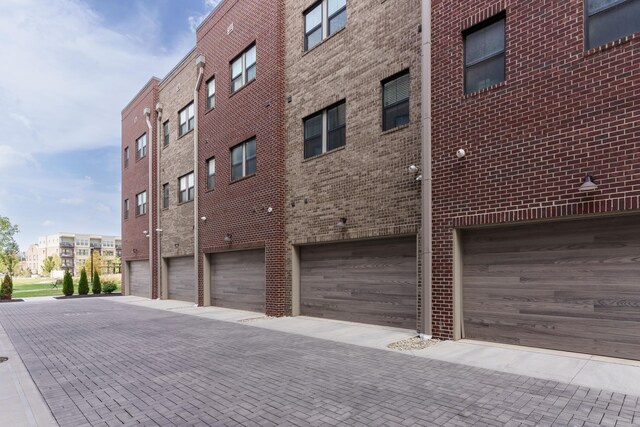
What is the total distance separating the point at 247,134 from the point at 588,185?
38.7 ft

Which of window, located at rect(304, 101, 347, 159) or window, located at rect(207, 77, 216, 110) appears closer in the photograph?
window, located at rect(304, 101, 347, 159)

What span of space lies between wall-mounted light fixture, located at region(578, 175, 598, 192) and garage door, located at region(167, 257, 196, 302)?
653 inches

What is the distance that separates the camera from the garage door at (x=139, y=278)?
2430 cm

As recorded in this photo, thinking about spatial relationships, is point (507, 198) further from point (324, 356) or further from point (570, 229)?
point (324, 356)

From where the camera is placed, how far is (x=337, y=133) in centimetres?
1174

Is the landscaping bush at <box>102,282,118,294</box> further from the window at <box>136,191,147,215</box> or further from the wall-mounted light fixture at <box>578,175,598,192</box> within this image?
the wall-mounted light fixture at <box>578,175,598,192</box>

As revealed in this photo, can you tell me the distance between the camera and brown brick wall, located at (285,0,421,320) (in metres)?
9.58

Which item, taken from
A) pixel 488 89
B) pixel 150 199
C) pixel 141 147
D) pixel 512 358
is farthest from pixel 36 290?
pixel 488 89

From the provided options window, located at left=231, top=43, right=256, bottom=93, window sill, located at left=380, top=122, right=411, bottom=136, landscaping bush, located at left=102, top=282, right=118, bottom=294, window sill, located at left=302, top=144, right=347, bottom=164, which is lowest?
landscaping bush, located at left=102, top=282, right=118, bottom=294

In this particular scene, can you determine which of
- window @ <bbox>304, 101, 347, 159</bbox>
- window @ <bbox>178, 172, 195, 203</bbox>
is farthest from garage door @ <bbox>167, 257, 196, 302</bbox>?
window @ <bbox>304, 101, 347, 159</bbox>

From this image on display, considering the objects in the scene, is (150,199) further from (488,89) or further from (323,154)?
(488,89)

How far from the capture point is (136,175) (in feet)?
86.7

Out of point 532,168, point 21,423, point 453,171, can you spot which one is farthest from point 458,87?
point 21,423

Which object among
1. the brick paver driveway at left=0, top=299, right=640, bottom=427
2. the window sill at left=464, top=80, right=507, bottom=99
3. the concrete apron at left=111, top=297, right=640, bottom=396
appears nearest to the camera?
the brick paver driveway at left=0, top=299, right=640, bottom=427
